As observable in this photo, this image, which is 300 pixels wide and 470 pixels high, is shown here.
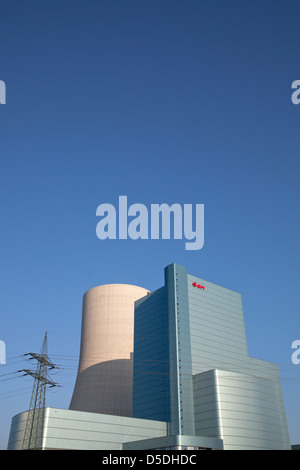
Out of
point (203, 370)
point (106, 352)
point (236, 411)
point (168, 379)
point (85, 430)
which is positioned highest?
point (106, 352)

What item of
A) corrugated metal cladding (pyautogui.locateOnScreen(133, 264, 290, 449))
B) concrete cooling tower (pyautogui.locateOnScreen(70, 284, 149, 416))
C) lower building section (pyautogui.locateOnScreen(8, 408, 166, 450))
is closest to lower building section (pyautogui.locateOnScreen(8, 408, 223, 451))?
lower building section (pyautogui.locateOnScreen(8, 408, 166, 450))

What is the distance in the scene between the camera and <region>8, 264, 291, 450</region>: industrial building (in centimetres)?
3672

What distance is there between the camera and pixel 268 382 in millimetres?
42469

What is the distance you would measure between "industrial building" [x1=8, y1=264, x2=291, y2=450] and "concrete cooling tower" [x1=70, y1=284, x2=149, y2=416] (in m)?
0.11

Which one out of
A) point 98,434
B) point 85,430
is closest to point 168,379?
point 98,434

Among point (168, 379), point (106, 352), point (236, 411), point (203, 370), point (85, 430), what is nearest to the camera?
point (85, 430)

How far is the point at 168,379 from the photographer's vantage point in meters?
42.2

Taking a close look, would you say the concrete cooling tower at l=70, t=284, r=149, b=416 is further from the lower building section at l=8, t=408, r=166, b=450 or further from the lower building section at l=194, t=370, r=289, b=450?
the lower building section at l=194, t=370, r=289, b=450

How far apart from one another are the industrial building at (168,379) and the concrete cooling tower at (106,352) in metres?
0.11

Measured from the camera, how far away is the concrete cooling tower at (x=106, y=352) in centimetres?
4550

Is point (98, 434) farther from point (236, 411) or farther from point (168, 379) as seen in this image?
point (236, 411)

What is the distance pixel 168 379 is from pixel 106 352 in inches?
331
